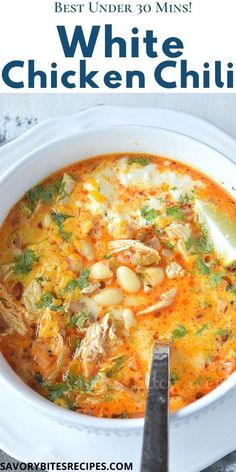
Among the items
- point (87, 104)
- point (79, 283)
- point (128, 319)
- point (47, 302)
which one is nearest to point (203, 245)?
point (128, 319)

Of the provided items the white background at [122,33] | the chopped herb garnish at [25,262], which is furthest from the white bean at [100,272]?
the white background at [122,33]

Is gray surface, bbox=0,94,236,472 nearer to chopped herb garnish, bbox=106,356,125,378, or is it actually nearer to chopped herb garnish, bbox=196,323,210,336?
chopped herb garnish, bbox=196,323,210,336

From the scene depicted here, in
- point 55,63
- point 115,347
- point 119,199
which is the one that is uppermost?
point 55,63

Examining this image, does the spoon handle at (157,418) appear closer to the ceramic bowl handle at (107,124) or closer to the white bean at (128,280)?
the white bean at (128,280)

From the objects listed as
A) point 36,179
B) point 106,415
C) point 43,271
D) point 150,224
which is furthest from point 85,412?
point 36,179

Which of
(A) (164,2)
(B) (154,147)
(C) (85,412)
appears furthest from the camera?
(A) (164,2)

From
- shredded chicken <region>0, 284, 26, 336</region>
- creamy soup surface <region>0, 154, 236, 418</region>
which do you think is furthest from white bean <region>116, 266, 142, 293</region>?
shredded chicken <region>0, 284, 26, 336</region>

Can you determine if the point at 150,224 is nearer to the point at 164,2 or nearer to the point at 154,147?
the point at 154,147
